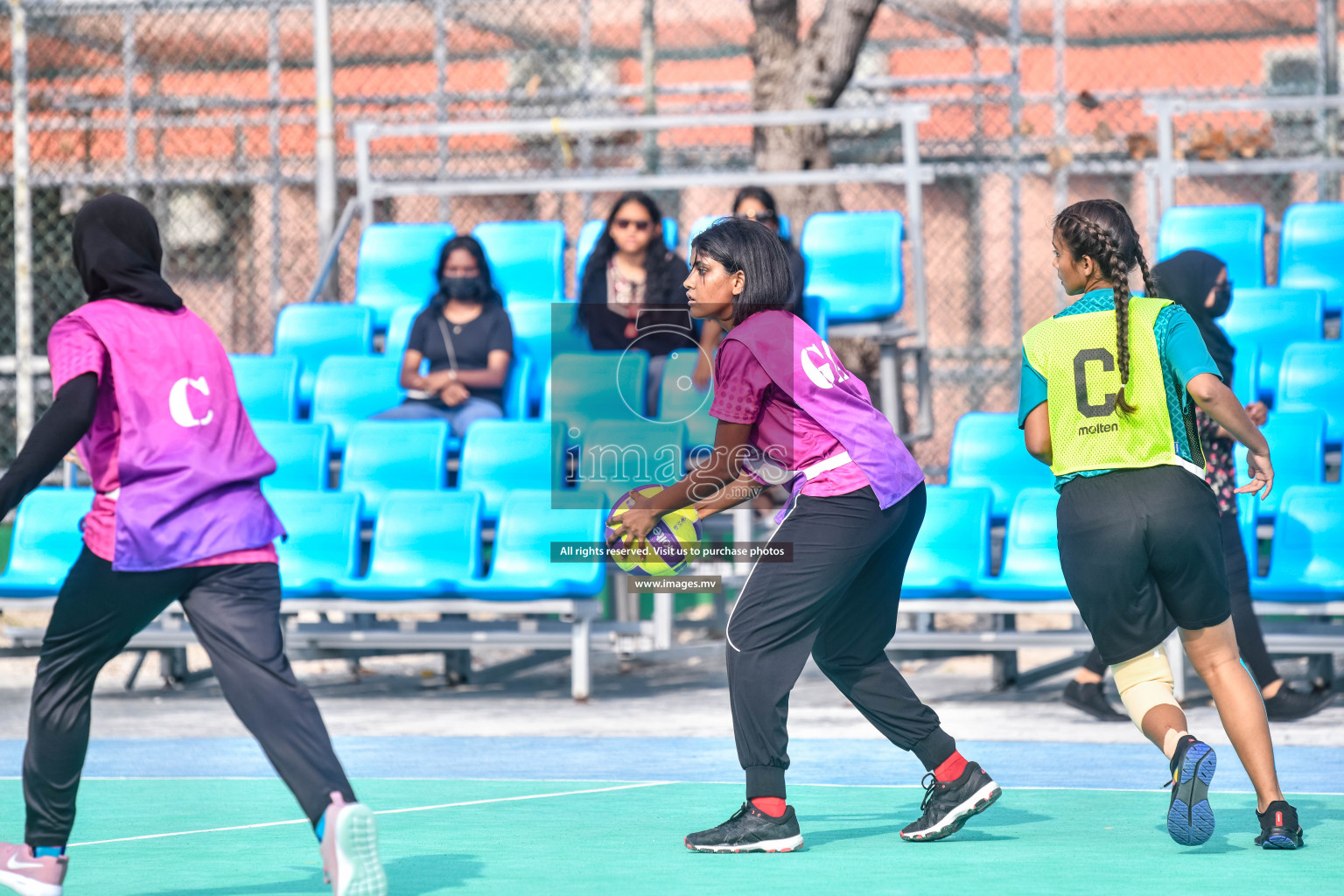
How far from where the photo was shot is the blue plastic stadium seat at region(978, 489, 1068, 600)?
27.9ft

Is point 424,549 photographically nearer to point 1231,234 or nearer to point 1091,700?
point 1091,700

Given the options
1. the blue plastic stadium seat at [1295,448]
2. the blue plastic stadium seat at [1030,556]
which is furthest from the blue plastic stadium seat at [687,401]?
the blue plastic stadium seat at [1295,448]

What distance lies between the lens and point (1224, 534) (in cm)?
777

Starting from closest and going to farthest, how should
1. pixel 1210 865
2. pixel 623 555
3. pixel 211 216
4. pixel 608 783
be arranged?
pixel 1210 865 → pixel 608 783 → pixel 623 555 → pixel 211 216

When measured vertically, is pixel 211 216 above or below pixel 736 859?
above

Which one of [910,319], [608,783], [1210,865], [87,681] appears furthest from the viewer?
[910,319]

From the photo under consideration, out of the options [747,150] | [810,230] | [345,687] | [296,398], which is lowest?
[345,687]

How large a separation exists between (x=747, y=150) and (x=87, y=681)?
1051 centimetres

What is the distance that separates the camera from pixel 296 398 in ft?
35.1

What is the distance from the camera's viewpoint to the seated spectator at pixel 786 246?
9.60 metres

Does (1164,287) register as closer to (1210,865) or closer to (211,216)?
(1210,865)

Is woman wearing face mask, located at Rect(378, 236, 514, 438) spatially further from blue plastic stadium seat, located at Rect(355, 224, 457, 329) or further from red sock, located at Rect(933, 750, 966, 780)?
red sock, located at Rect(933, 750, 966, 780)

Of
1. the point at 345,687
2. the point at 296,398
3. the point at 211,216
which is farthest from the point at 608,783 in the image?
the point at 211,216

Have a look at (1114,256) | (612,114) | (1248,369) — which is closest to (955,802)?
(1114,256)
